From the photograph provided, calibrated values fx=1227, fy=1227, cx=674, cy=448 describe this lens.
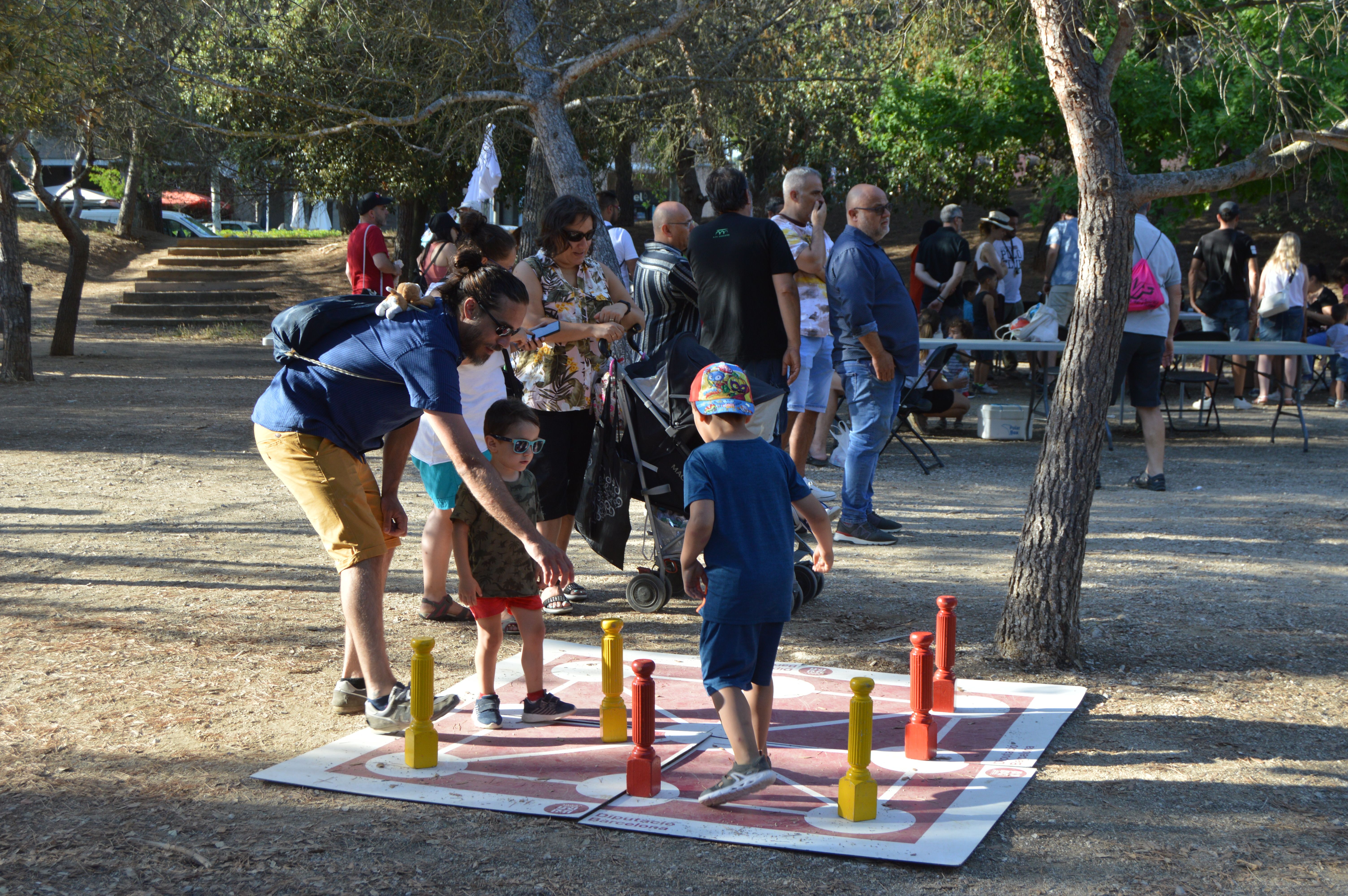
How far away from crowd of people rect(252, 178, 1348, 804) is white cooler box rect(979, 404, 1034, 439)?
1474 mm

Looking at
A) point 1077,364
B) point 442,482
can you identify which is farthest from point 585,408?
point 1077,364

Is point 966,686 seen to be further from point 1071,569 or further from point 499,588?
point 499,588

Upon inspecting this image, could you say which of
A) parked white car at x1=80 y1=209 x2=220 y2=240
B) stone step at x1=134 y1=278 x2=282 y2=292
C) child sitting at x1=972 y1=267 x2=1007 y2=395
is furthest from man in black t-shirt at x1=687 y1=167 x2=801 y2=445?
parked white car at x1=80 y1=209 x2=220 y2=240

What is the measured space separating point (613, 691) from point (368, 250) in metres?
8.30

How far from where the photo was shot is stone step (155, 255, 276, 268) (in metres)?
30.4

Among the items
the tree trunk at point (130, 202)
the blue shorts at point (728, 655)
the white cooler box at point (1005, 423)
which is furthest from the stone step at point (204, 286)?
the blue shorts at point (728, 655)

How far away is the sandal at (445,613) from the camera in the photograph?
6.09 metres

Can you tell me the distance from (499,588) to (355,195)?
954 inches

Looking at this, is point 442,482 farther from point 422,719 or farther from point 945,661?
point 945,661

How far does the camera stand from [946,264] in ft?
50.8

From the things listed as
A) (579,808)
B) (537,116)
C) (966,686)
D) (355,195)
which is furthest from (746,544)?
(355,195)

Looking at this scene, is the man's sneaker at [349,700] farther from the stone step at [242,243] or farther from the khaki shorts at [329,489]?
the stone step at [242,243]

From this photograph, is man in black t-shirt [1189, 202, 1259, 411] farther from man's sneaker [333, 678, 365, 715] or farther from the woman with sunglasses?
man's sneaker [333, 678, 365, 715]

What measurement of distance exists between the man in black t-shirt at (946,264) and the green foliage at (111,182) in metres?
34.6
